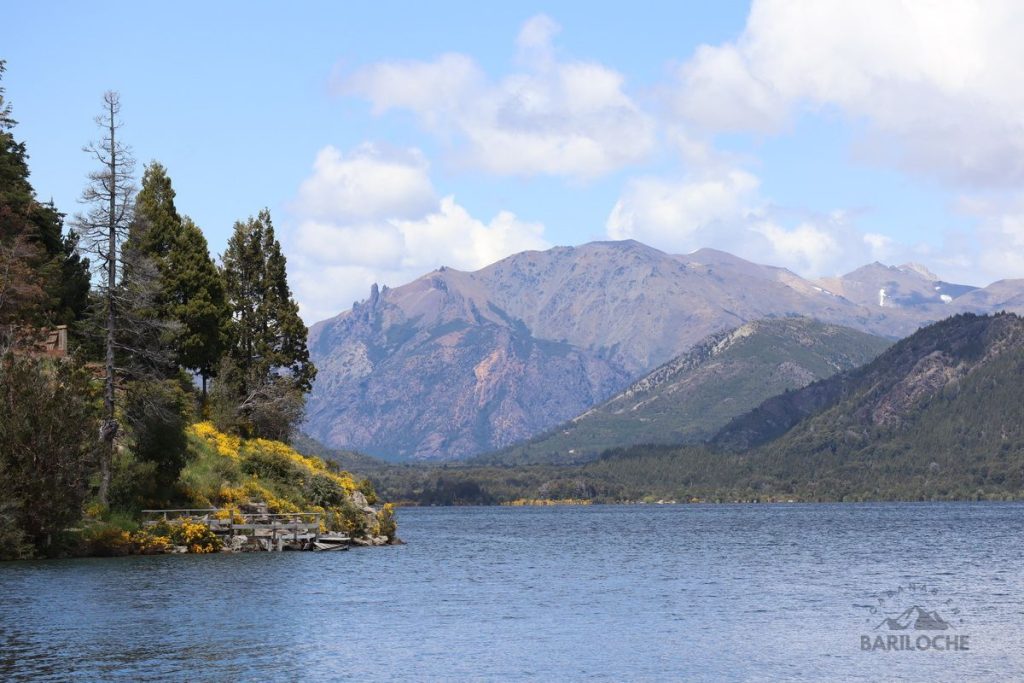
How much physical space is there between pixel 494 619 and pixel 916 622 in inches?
784

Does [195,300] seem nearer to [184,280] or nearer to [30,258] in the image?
[184,280]

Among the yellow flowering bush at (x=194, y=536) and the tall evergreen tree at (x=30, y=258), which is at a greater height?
the tall evergreen tree at (x=30, y=258)

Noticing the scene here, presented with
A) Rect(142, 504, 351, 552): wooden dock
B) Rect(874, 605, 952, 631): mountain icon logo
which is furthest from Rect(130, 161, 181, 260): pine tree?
Rect(874, 605, 952, 631): mountain icon logo

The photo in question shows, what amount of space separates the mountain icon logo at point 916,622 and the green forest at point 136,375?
4582cm

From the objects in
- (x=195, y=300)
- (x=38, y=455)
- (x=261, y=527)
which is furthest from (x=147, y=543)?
(x=195, y=300)

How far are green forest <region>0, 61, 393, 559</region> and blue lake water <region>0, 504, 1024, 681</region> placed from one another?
5.36m

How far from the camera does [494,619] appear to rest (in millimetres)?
58438

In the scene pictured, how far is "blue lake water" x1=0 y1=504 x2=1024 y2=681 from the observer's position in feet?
144

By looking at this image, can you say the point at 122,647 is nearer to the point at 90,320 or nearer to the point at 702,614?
the point at 702,614

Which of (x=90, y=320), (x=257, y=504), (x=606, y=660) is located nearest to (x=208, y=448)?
(x=257, y=504)

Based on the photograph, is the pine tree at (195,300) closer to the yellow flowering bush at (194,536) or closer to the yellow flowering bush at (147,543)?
the yellow flowering bush at (194,536)

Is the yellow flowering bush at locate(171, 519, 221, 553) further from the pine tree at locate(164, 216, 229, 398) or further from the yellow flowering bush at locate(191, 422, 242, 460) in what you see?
the pine tree at locate(164, 216, 229, 398)

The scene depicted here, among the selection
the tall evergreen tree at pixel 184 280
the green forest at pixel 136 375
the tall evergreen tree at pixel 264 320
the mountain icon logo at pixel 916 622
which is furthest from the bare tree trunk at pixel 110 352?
the mountain icon logo at pixel 916 622

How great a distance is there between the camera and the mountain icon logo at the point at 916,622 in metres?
55.2
